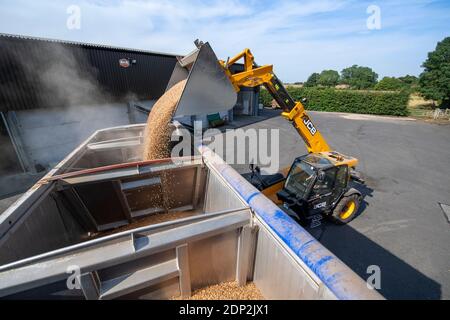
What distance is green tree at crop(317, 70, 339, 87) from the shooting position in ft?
213

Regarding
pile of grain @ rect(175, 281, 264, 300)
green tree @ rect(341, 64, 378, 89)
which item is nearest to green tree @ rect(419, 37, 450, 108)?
pile of grain @ rect(175, 281, 264, 300)

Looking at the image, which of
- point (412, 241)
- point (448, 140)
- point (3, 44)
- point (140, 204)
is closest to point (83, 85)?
point (3, 44)

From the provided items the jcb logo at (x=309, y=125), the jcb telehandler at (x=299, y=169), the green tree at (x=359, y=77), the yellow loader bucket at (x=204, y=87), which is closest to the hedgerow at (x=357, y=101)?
the jcb logo at (x=309, y=125)

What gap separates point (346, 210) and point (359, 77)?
77.3m

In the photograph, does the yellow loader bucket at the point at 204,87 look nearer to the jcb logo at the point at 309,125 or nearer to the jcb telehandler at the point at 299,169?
the jcb telehandler at the point at 299,169

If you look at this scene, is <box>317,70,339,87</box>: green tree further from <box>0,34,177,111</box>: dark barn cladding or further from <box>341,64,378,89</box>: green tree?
<box>0,34,177,111</box>: dark barn cladding

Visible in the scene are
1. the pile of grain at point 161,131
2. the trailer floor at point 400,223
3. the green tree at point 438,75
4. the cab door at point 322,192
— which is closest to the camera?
the pile of grain at point 161,131

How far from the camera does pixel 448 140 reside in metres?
12.3

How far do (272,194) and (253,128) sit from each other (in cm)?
1091

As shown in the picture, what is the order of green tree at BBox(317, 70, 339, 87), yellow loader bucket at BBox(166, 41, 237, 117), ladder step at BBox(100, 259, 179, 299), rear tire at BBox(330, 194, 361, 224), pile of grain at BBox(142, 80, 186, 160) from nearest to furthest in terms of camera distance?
ladder step at BBox(100, 259, 179, 299) < yellow loader bucket at BBox(166, 41, 237, 117) < pile of grain at BBox(142, 80, 186, 160) < rear tire at BBox(330, 194, 361, 224) < green tree at BBox(317, 70, 339, 87)

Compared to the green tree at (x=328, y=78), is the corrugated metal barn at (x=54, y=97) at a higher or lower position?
lower

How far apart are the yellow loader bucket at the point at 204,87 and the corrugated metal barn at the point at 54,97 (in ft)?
24.1

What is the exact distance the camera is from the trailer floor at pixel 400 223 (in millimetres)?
3564

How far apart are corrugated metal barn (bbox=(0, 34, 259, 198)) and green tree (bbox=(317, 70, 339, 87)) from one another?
68557mm
